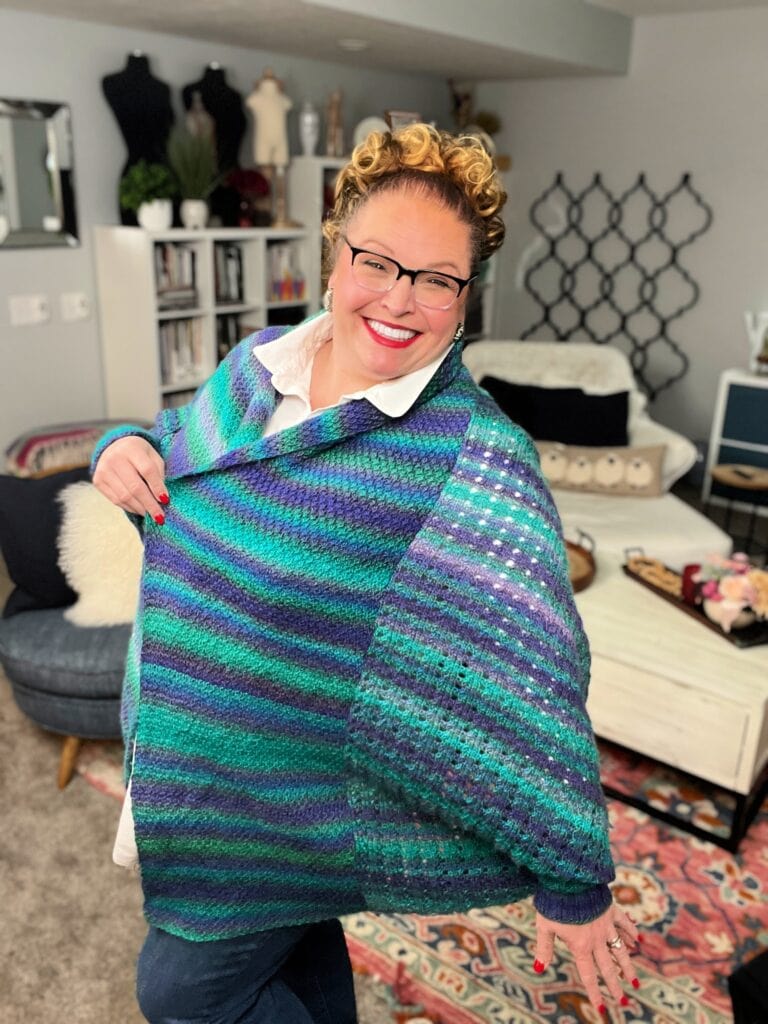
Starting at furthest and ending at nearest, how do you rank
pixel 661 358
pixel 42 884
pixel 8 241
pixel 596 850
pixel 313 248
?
pixel 661 358 < pixel 313 248 < pixel 8 241 < pixel 42 884 < pixel 596 850

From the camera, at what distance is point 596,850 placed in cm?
94

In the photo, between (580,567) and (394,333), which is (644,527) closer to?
(580,567)

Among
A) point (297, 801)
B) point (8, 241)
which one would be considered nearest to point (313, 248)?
point (8, 241)

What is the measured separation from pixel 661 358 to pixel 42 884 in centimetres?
405

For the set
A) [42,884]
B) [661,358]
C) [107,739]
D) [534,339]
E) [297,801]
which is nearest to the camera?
[297,801]

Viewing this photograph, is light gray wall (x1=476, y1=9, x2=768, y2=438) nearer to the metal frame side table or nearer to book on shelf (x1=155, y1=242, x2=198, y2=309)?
the metal frame side table

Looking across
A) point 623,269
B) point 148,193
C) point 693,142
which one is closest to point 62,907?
point 148,193

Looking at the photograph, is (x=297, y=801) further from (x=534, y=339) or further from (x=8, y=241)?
(x=534, y=339)

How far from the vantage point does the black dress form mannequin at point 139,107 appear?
3.55 meters

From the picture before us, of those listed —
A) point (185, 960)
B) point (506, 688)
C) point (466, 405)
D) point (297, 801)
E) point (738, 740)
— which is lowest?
point (738, 740)

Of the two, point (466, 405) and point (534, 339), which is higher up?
point (466, 405)

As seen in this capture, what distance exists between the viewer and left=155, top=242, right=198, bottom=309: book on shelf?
372 centimetres

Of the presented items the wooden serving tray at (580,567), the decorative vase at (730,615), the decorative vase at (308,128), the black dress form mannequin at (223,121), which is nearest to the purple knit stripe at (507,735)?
the decorative vase at (730,615)

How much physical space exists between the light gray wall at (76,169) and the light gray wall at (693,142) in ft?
5.69
